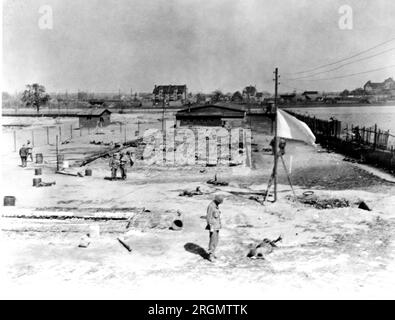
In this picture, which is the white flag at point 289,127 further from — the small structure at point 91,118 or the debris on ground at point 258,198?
the small structure at point 91,118

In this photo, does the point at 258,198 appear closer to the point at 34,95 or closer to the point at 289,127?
the point at 289,127

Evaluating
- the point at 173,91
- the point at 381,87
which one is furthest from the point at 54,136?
the point at 381,87

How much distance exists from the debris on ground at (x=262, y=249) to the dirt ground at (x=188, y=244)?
0.14 m

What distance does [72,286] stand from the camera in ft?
26.1

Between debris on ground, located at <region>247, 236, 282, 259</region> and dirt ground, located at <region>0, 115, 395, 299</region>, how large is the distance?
14 cm

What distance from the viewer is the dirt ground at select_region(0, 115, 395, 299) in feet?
25.7

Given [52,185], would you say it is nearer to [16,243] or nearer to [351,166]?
[16,243]

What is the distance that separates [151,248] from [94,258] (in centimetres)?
135

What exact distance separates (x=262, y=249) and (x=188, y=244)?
184cm

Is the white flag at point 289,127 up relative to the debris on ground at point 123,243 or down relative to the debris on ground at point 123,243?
up

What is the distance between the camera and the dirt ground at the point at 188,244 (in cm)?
783

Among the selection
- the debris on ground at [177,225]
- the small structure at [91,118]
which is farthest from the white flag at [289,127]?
the small structure at [91,118]

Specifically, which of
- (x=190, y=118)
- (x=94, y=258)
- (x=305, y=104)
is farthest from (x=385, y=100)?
(x=94, y=258)

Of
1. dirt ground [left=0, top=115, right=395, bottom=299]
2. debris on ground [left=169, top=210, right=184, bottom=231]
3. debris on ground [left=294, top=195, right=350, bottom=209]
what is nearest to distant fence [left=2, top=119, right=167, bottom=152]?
dirt ground [left=0, top=115, right=395, bottom=299]
